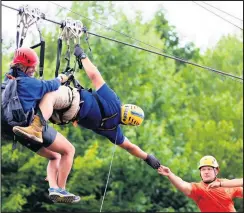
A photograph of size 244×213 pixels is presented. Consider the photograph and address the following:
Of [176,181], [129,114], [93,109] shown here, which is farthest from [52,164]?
[176,181]

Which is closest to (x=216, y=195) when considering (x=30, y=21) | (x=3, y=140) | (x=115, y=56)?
(x=30, y=21)

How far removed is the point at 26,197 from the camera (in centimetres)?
2883

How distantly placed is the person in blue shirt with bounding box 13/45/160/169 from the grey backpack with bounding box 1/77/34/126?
0.11m

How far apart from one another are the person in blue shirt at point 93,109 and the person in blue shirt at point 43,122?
0.39 ft

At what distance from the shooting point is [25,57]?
342 inches

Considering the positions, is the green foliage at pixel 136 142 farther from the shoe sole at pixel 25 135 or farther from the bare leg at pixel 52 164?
the shoe sole at pixel 25 135

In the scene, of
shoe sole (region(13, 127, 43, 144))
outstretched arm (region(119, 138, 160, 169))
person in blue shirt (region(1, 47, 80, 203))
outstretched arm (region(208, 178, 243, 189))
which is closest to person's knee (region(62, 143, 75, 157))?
person in blue shirt (region(1, 47, 80, 203))

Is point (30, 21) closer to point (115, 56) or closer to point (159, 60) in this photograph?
point (115, 56)

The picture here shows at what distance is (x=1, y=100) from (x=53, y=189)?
3.72 ft

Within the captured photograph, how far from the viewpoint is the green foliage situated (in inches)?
1114

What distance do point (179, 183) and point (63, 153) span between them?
7.39 feet

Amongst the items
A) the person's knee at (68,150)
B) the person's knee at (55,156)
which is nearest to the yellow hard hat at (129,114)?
the person's knee at (68,150)

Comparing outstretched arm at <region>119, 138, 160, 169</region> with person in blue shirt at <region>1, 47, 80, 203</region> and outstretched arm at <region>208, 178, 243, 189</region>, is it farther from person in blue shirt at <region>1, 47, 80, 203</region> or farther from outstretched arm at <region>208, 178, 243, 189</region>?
person in blue shirt at <region>1, 47, 80, 203</region>

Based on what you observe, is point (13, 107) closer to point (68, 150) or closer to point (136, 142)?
point (68, 150)
